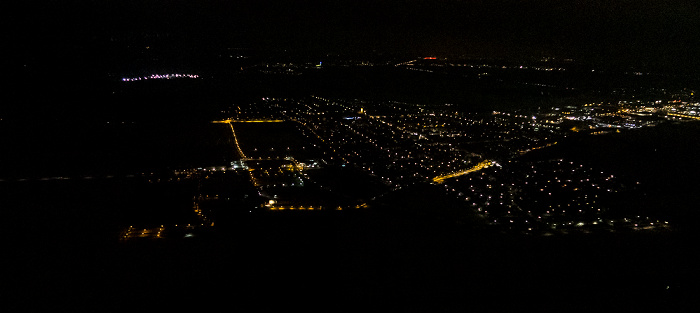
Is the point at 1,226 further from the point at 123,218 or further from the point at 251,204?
the point at 251,204

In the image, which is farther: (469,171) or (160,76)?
(160,76)

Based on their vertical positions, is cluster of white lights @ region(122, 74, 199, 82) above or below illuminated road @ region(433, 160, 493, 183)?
above

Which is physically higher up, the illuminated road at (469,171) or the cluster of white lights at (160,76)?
the cluster of white lights at (160,76)

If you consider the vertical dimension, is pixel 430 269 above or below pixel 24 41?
below

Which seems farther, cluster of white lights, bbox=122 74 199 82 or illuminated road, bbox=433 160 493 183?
cluster of white lights, bbox=122 74 199 82

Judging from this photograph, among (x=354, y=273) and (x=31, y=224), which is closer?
(x=354, y=273)

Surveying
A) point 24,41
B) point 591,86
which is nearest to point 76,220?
point 24,41

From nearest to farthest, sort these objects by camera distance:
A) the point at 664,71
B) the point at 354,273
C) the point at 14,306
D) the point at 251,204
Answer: the point at 14,306, the point at 354,273, the point at 251,204, the point at 664,71

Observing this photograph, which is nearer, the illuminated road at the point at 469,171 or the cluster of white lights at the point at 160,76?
the illuminated road at the point at 469,171

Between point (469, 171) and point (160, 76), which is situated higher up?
point (160, 76)

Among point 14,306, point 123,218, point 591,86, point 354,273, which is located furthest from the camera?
point 591,86
